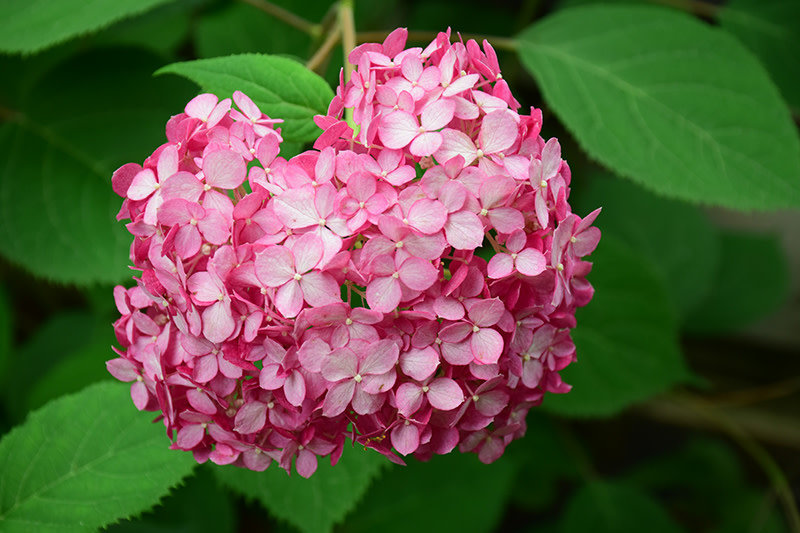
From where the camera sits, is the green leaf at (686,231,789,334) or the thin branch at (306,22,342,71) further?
the green leaf at (686,231,789,334)

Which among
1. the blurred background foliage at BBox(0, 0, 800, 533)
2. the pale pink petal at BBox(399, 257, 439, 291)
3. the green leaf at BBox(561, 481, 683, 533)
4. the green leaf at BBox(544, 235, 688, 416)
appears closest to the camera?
the pale pink petal at BBox(399, 257, 439, 291)

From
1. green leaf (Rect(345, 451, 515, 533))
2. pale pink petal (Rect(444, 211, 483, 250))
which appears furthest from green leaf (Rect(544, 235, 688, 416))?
pale pink petal (Rect(444, 211, 483, 250))

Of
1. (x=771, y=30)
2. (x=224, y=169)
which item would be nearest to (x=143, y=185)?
(x=224, y=169)

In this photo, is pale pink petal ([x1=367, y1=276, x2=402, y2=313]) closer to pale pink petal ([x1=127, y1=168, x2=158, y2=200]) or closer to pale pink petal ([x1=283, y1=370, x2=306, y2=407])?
pale pink petal ([x1=283, y1=370, x2=306, y2=407])

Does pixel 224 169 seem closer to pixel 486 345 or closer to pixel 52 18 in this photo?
pixel 486 345

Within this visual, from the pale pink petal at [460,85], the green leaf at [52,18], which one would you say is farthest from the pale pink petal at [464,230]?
the green leaf at [52,18]

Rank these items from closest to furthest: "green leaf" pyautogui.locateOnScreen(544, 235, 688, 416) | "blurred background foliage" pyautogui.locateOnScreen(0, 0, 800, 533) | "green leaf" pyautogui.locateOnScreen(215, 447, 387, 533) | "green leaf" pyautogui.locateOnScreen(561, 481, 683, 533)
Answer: "green leaf" pyautogui.locateOnScreen(215, 447, 387, 533) < "blurred background foliage" pyautogui.locateOnScreen(0, 0, 800, 533) < "green leaf" pyautogui.locateOnScreen(544, 235, 688, 416) < "green leaf" pyautogui.locateOnScreen(561, 481, 683, 533)

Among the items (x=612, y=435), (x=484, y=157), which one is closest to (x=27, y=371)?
(x=484, y=157)

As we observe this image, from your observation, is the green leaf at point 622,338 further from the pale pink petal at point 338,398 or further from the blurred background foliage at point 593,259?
the pale pink petal at point 338,398
